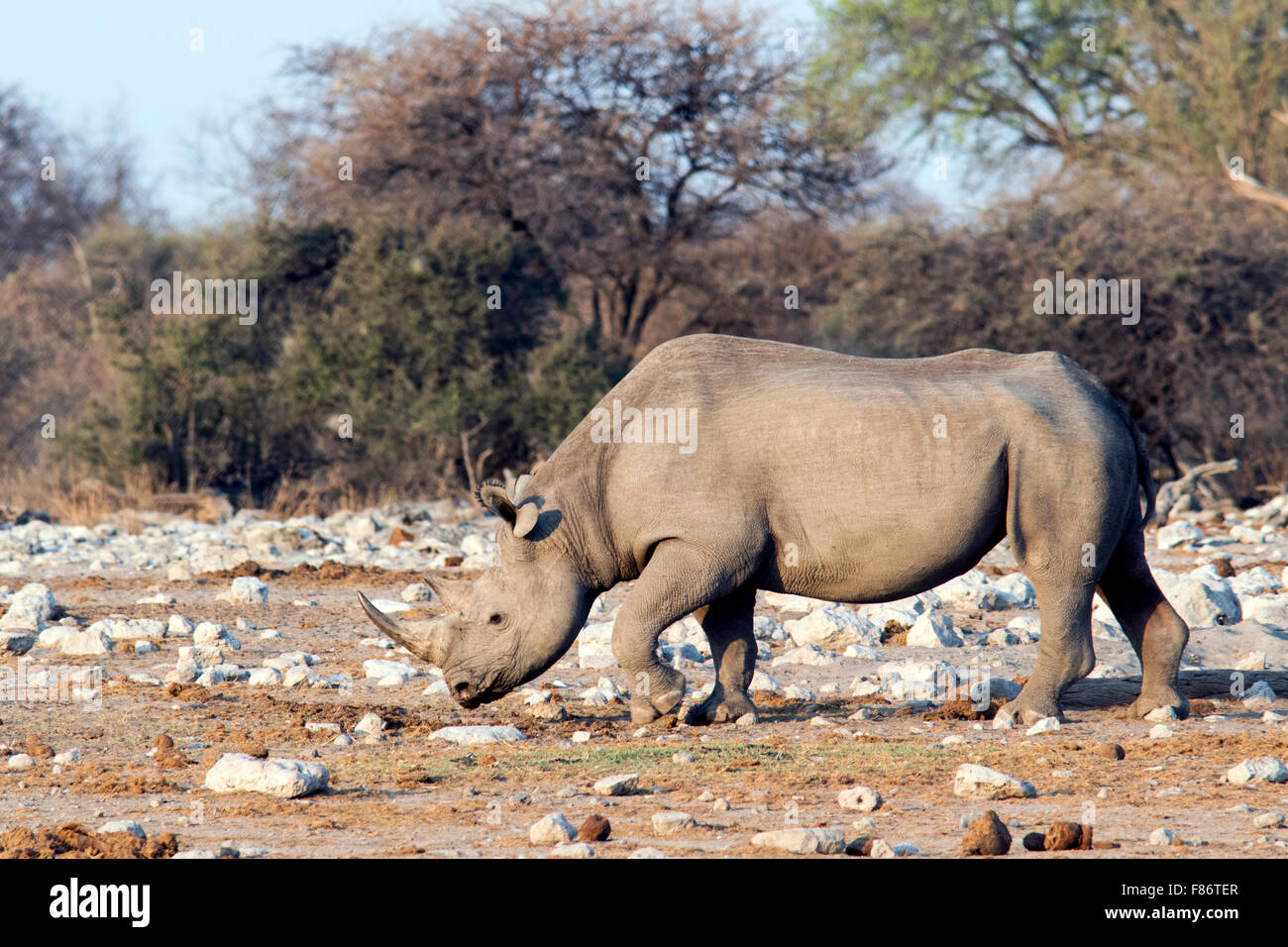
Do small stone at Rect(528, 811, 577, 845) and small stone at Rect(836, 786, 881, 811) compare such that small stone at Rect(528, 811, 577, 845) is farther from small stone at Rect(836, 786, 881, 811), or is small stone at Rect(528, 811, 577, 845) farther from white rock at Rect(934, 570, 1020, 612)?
white rock at Rect(934, 570, 1020, 612)

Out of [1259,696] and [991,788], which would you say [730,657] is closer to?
[991,788]

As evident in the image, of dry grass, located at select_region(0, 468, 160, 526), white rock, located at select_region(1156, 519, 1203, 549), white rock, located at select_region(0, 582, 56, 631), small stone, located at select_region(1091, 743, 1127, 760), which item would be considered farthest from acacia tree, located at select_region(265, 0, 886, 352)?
small stone, located at select_region(1091, 743, 1127, 760)

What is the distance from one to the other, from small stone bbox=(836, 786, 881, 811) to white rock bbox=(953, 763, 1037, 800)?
328mm

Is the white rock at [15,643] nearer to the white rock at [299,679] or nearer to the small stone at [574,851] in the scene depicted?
the white rock at [299,679]

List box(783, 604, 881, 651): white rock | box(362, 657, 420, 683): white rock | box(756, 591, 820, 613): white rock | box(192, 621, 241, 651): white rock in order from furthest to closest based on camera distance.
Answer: box(756, 591, 820, 613): white rock < box(783, 604, 881, 651): white rock < box(192, 621, 241, 651): white rock < box(362, 657, 420, 683): white rock

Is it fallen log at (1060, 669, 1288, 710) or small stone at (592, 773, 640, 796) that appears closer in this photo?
small stone at (592, 773, 640, 796)

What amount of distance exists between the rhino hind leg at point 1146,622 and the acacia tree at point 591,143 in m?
14.5

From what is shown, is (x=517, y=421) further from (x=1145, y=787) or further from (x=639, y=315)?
(x=1145, y=787)

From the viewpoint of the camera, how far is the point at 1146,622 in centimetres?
713

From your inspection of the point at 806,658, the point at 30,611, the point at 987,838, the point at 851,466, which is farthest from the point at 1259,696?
the point at 30,611

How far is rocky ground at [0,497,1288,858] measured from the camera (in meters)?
4.72

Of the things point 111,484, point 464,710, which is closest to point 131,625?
point 464,710

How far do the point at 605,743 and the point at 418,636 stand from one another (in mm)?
988

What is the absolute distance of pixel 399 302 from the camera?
61.9ft
